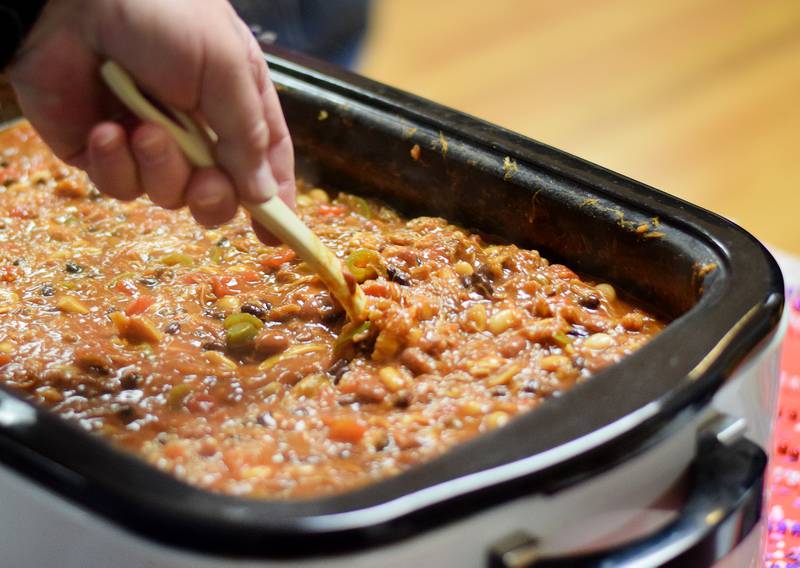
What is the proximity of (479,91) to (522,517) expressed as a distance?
315cm

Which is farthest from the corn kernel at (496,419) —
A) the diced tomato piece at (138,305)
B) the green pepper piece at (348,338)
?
the diced tomato piece at (138,305)

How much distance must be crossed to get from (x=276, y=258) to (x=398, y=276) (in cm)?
22

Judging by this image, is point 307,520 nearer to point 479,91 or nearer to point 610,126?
point 610,126

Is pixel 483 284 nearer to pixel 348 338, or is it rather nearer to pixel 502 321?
pixel 502 321

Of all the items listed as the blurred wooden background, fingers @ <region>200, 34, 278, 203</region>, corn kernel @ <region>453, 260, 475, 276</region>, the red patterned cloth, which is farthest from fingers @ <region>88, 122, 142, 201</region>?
the blurred wooden background

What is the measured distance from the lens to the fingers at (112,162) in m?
1.21

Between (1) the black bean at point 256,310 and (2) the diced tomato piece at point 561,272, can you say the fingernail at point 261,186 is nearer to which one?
(1) the black bean at point 256,310

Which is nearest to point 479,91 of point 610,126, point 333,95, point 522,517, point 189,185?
point 610,126

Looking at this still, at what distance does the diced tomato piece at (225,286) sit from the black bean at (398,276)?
9.0 inches

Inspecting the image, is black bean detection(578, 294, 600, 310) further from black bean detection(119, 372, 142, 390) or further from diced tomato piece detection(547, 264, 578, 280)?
black bean detection(119, 372, 142, 390)

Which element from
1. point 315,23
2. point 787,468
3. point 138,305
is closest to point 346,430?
point 138,305

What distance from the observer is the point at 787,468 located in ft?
5.99

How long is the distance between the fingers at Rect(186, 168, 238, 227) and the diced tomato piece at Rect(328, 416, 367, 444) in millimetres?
294

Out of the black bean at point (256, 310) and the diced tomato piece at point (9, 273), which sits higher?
the black bean at point (256, 310)
